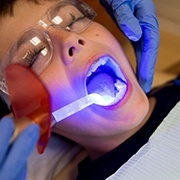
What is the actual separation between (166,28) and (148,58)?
53 cm

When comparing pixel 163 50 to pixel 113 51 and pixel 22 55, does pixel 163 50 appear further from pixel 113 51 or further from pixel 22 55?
pixel 22 55

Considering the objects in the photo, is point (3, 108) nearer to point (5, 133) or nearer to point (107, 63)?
point (107, 63)

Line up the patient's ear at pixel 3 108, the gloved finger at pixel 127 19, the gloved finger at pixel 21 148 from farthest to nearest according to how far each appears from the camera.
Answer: the patient's ear at pixel 3 108, the gloved finger at pixel 127 19, the gloved finger at pixel 21 148

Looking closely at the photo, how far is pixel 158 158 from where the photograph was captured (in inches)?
45.2

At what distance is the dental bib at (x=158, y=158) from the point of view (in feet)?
3.68

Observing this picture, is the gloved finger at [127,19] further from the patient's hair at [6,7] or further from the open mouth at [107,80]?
the patient's hair at [6,7]

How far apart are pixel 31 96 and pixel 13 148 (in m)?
0.13

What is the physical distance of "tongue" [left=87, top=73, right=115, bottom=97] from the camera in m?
1.23

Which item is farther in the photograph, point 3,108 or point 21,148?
point 3,108

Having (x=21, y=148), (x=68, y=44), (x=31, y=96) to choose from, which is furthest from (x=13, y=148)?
(x=68, y=44)

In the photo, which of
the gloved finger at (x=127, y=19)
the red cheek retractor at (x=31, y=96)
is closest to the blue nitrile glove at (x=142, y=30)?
the gloved finger at (x=127, y=19)

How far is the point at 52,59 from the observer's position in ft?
3.70

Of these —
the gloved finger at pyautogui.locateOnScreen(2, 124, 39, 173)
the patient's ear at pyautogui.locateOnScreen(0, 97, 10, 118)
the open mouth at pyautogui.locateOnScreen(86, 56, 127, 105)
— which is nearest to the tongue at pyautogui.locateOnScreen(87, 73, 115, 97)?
the open mouth at pyautogui.locateOnScreen(86, 56, 127, 105)

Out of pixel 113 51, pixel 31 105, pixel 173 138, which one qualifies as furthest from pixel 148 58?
pixel 31 105
